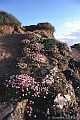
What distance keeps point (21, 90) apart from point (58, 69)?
204 inches

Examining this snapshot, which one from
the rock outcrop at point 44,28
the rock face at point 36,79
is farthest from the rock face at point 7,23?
the rock face at point 36,79

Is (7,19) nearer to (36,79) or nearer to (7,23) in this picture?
(7,23)

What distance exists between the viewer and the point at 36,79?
26.5 meters

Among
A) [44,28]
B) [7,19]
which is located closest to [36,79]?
[7,19]

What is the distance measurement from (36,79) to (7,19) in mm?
15422

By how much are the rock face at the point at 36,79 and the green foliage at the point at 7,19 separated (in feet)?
20.1

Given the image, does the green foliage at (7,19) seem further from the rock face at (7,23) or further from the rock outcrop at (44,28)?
the rock outcrop at (44,28)

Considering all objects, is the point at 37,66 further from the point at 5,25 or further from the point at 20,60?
the point at 5,25

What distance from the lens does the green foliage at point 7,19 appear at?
40.0 metres

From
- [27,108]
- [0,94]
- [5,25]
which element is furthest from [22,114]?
[5,25]

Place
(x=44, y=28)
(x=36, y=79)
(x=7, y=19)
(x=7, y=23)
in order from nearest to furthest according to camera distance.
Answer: (x=36, y=79) → (x=7, y=23) → (x=7, y=19) → (x=44, y=28)

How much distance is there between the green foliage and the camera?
39963mm

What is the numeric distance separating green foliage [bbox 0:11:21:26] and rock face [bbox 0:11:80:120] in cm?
614

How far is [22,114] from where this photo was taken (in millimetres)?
23516
